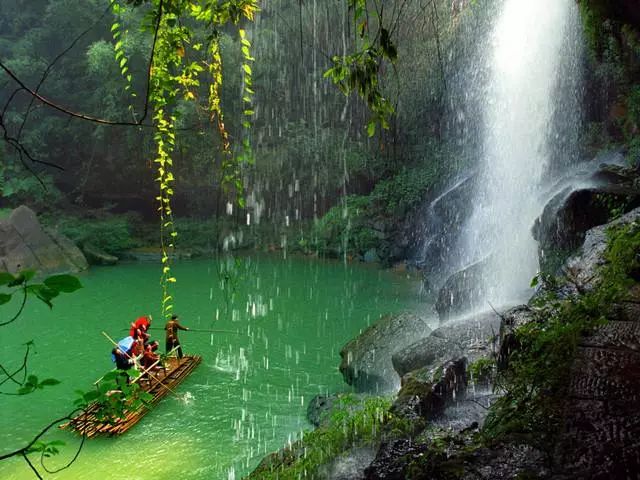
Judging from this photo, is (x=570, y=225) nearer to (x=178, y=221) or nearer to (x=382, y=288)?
(x=382, y=288)

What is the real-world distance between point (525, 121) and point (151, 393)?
1262 centimetres

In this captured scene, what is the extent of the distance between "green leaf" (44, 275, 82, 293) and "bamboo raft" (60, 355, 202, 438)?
166 inches

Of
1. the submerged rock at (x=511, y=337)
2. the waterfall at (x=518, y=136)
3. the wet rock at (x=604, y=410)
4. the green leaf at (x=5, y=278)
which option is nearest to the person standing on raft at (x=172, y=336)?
the submerged rock at (x=511, y=337)

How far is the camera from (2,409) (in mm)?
7441

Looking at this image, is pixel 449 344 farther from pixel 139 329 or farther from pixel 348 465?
pixel 139 329

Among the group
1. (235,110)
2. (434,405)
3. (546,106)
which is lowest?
(434,405)

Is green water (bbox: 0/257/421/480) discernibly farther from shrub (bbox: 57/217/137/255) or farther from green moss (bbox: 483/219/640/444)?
green moss (bbox: 483/219/640/444)

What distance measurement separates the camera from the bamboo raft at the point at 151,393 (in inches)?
244

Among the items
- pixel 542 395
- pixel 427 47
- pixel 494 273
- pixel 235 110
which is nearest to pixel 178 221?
pixel 235 110

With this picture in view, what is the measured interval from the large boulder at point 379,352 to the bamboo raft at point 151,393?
2.63 meters

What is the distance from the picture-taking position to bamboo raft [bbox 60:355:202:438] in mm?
6188

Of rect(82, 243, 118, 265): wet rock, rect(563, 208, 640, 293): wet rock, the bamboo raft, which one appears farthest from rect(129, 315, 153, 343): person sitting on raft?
rect(82, 243, 118, 265): wet rock

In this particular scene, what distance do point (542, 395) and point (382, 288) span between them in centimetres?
1241

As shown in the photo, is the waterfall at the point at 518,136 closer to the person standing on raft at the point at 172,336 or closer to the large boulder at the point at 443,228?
the large boulder at the point at 443,228
